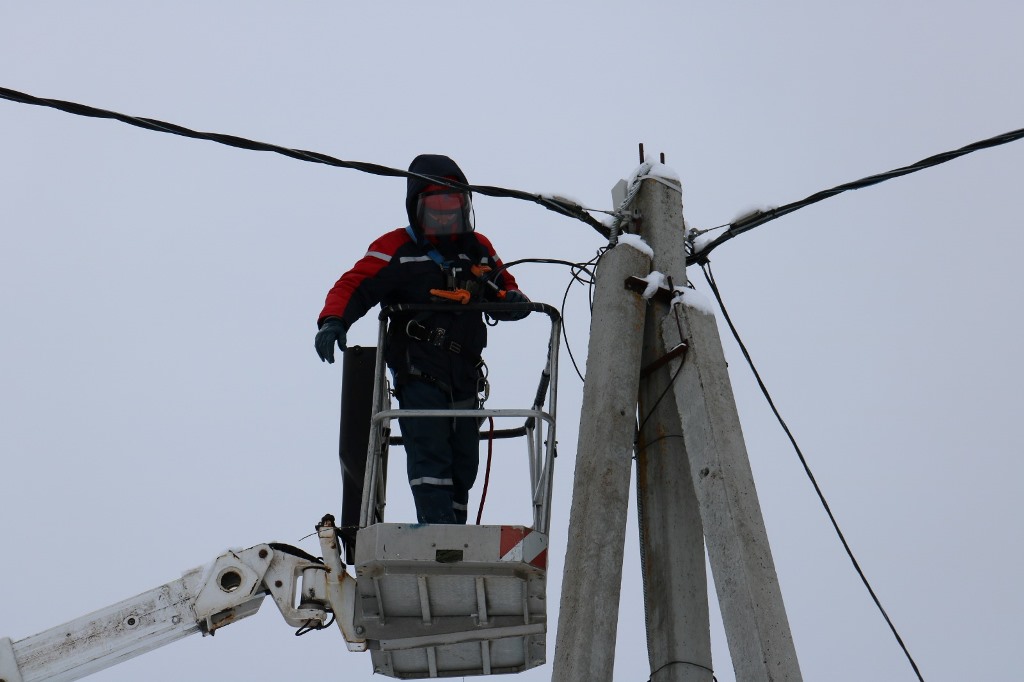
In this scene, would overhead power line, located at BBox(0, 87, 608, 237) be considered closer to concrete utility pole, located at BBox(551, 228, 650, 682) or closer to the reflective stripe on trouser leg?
concrete utility pole, located at BBox(551, 228, 650, 682)

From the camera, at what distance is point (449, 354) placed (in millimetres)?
5793

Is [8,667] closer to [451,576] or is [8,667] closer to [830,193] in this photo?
[451,576]

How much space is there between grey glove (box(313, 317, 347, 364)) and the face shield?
0.73m

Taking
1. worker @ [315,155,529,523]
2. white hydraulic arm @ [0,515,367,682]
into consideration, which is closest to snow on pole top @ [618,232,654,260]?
worker @ [315,155,529,523]

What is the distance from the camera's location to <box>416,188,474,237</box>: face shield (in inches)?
237

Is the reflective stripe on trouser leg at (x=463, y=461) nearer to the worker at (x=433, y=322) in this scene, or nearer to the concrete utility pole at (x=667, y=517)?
the worker at (x=433, y=322)

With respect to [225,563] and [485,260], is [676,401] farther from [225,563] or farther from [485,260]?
[225,563]

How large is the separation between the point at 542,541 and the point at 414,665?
1.09 metres

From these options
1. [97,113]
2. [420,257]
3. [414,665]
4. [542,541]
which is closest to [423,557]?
[542,541]

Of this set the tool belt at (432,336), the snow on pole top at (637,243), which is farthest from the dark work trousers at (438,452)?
the snow on pole top at (637,243)

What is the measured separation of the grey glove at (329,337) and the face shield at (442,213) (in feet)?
2.41

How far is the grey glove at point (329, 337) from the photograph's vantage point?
5.57 metres

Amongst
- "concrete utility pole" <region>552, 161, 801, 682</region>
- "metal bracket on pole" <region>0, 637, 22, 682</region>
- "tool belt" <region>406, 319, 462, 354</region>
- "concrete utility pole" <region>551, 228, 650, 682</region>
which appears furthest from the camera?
"tool belt" <region>406, 319, 462, 354</region>

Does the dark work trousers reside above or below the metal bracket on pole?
above
